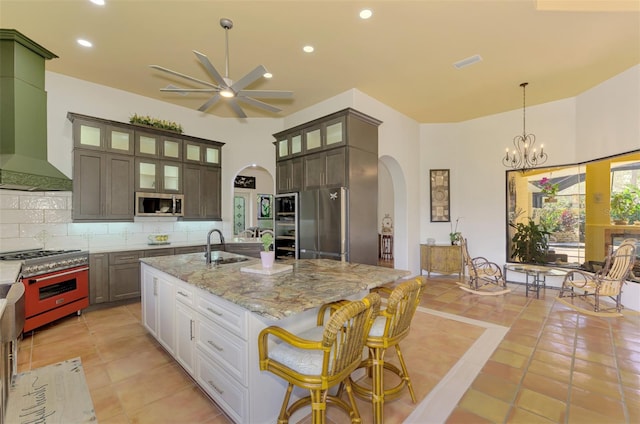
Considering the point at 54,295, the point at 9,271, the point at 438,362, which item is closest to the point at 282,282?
the point at 438,362

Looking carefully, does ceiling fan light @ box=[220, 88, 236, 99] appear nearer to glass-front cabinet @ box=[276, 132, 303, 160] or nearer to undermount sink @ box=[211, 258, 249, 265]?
undermount sink @ box=[211, 258, 249, 265]

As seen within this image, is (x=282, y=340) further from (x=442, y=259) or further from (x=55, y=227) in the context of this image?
(x=442, y=259)

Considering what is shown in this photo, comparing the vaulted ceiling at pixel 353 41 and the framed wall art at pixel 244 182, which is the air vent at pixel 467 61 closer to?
the vaulted ceiling at pixel 353 41

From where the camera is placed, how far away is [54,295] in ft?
11.5

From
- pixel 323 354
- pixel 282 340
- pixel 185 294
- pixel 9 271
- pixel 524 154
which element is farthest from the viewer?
pixel 524 154

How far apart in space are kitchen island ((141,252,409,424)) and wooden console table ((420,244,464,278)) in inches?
151

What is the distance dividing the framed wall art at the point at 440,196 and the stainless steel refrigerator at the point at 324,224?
2.96 m

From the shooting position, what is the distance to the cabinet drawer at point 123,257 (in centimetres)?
417

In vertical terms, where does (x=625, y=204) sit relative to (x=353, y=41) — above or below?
below

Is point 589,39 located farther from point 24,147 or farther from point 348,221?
point 24,147

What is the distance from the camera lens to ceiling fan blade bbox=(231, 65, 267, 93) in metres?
2.52

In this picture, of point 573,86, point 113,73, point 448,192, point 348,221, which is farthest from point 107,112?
point 573,86

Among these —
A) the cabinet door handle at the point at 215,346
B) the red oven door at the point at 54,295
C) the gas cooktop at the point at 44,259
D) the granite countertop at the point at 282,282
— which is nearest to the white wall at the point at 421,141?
the gas cooktop at the point at 44,259

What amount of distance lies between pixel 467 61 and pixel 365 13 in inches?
69.3
